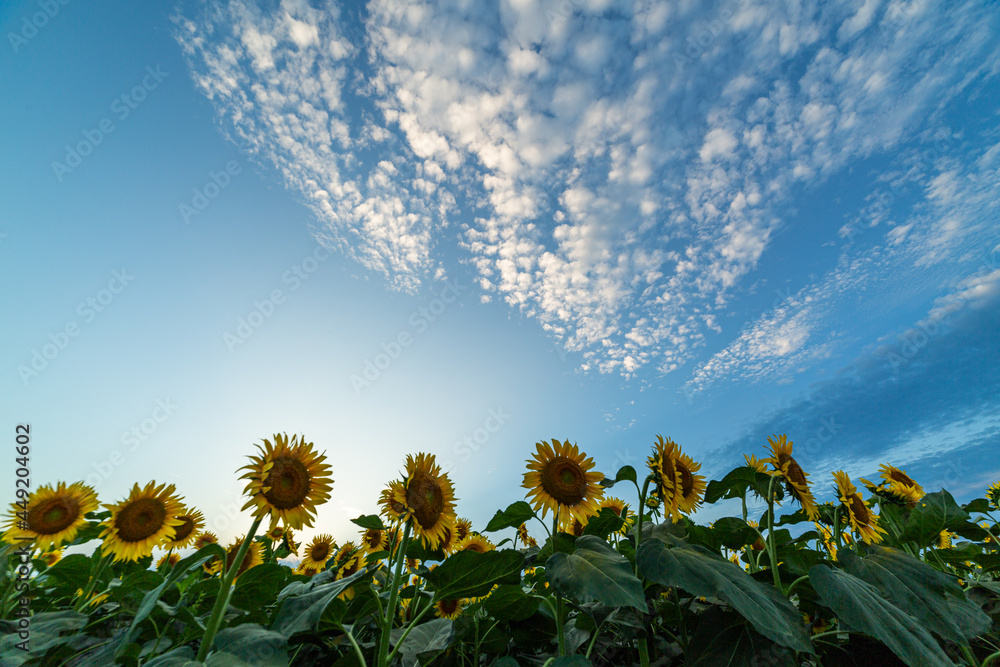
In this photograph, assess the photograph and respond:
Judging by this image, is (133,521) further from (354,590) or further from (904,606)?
(904,606)

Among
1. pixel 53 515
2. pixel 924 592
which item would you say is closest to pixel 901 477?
pixel 924 592

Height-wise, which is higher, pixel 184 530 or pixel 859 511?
pixel 859 511

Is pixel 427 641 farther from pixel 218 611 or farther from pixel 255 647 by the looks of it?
pixel 218 611

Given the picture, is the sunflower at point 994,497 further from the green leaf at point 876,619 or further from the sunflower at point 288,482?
the sunflower at point 288,482

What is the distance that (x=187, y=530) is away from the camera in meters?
3.69

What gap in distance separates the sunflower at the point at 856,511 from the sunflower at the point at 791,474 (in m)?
0.32

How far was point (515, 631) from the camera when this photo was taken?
249cm

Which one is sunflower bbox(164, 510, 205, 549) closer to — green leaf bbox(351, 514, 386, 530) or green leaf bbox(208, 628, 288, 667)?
green leaf bbox(351, 514, 386, 530)

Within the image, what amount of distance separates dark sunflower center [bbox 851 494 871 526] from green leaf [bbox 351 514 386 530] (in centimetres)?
351

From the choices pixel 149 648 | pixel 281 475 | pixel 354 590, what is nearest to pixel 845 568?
pixel 354 590

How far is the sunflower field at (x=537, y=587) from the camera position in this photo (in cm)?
166

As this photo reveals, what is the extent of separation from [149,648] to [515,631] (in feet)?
6.28

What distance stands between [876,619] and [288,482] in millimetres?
2747

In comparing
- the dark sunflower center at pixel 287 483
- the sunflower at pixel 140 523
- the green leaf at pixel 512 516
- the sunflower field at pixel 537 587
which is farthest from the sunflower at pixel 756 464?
the sunflower at pixel 140 523
